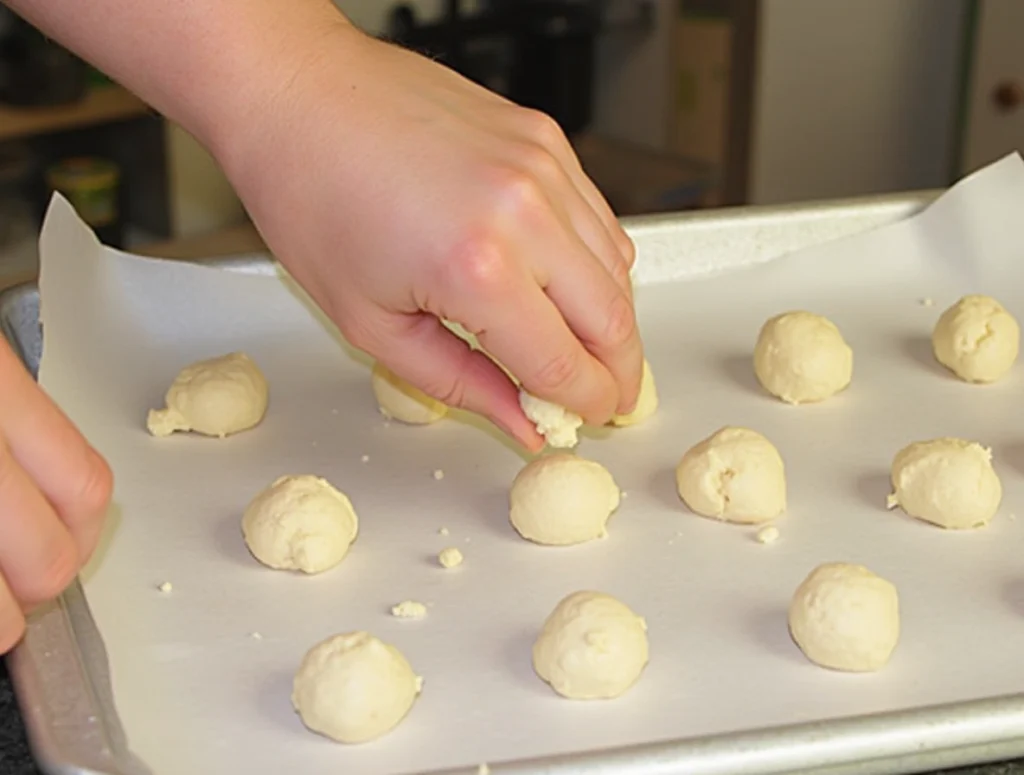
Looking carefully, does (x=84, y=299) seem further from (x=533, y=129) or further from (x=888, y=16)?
(x=888, y=16)

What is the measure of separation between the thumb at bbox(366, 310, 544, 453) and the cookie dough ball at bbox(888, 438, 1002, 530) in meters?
0.29

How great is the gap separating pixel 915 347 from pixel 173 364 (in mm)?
688

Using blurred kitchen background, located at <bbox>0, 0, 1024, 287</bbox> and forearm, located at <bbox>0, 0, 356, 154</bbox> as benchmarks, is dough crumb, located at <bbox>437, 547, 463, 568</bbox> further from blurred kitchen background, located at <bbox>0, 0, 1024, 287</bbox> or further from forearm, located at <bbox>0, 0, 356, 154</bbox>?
blurred kitchen background, located at <bbox>0, 0, 1024, 287</bbox>

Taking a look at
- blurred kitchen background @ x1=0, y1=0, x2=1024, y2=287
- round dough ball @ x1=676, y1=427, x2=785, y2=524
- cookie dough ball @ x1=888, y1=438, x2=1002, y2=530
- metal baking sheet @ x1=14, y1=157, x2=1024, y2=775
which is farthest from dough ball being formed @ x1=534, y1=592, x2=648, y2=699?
blurred kitchen background @ x1=0, y1=0, x2=1024, y2=287

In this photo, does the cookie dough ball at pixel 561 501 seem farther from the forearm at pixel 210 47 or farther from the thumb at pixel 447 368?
the forearm at pixel 210 47

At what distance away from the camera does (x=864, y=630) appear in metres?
0.97

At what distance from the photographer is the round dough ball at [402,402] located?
129 centimetres

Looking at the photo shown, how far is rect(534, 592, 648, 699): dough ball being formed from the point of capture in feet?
3.10

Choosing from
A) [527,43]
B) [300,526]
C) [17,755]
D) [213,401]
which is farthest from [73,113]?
[17,755]

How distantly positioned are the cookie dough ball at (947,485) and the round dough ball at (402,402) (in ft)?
1.27

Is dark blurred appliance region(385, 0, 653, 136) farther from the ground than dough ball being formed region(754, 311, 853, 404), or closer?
closer

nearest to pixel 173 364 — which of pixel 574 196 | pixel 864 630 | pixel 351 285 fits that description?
pixel 351 285

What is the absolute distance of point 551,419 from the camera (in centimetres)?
115

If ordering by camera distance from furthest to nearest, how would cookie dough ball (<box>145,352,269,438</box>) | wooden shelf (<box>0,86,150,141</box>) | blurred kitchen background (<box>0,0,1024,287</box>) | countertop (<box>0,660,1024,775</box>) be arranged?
1. blurred kitchen background (<box>0,0,1024,287</box>)
2. wooden shelf (<box>0,86,150,141</box>)
3. cookie dough ball (<box>145,352,269,438</box>)
4. countertop (<box>0,660,1024,775</box>)
